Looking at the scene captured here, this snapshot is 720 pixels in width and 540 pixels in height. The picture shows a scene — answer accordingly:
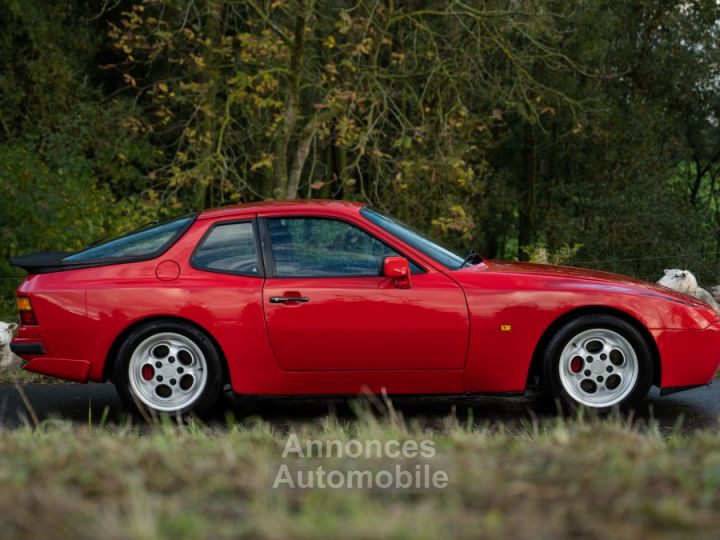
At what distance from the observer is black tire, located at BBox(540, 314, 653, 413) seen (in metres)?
7.10

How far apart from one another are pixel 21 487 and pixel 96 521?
53 cm

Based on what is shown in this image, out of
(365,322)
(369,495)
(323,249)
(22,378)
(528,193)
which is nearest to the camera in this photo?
(369,495)

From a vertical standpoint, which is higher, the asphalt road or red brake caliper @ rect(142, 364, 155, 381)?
red brake caliper @ rect(142, 364, 155, 381)

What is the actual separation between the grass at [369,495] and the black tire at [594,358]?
8.38 ft

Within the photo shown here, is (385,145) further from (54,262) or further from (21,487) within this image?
(21,487)

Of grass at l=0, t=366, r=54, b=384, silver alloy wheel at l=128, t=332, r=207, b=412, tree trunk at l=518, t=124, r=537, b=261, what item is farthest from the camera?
tree trunk at l=518, t=124, r=537, b=261

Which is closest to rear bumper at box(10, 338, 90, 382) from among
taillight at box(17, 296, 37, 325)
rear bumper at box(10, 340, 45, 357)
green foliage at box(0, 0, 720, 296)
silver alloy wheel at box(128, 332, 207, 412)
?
rear bumper at box(10, 340, 45, 357)

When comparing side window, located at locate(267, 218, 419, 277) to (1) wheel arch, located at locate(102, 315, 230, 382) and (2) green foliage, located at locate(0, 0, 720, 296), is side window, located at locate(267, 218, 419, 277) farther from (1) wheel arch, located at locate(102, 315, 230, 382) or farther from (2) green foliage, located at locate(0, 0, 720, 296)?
(2) green foliage, located at locate(0, 0, 720, 296)

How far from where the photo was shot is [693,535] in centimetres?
311

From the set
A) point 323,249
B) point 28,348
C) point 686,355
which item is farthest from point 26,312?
point 686,355

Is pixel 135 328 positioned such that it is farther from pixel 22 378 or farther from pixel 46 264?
pixel 22 378

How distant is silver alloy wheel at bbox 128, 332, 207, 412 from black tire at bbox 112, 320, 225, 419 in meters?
0.02

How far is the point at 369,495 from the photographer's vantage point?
3.66 meters

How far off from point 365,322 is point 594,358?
1.52 m
